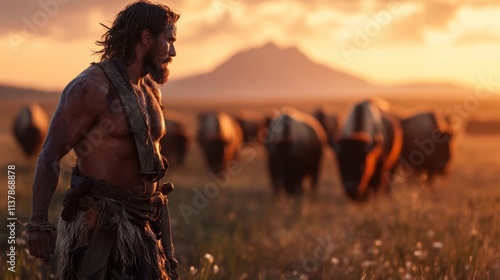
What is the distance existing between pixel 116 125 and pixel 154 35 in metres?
0.56

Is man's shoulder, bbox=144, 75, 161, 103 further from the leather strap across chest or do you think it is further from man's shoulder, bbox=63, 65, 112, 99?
man's shoulder, bbox=63, 65, 112, 99

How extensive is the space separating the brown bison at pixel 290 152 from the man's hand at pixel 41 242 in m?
11.6

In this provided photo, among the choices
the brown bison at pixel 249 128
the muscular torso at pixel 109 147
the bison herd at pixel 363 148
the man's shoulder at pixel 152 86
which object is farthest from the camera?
the brown bison at pixel 249 128

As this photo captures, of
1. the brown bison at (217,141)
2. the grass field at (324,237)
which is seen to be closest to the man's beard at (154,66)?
the grass field at (324,237)

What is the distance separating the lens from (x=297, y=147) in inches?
596

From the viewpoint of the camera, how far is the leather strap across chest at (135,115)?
3799 millimetres

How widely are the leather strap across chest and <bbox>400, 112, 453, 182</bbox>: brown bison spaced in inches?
538

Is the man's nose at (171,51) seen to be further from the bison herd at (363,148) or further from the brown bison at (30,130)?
the brown bison at (30,130)

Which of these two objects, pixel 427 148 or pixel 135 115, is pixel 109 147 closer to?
pixel 135 115

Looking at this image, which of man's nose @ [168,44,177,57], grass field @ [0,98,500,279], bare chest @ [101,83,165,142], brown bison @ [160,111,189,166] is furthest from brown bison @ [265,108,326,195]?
man's nose @ [168,44,177,57]

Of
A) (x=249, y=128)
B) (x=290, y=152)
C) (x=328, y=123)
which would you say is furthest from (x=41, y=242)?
(x=249, y=128)

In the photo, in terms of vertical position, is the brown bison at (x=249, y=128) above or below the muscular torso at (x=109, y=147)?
below

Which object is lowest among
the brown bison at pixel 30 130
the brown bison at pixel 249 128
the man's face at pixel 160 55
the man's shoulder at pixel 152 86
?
the brown bison at pixel 249 128

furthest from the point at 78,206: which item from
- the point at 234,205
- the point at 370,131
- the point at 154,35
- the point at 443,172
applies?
the point at 443,172
